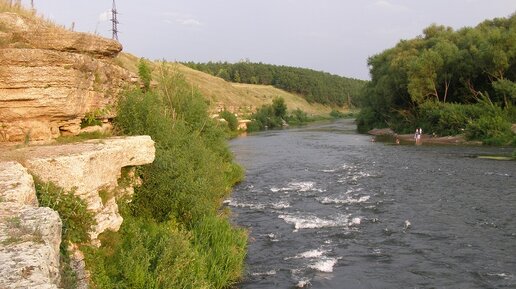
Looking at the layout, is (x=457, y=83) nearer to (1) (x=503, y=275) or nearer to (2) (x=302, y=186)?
(2) (x=302, y=186)

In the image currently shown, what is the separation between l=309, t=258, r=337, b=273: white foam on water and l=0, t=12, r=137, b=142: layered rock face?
28.4ft

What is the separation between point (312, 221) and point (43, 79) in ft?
38.8

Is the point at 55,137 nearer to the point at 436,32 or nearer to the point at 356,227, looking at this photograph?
the point at 356,227

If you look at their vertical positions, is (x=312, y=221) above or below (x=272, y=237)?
above

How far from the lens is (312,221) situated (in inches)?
744

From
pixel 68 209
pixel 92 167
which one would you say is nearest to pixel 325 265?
pixel 92 167

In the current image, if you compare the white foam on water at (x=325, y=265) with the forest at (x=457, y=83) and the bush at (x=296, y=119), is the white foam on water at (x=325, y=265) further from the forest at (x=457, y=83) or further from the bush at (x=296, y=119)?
the bush at (x=296, y=119)

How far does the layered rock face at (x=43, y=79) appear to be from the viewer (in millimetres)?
11734

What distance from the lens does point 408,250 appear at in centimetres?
1518

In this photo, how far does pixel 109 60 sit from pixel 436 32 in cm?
6436

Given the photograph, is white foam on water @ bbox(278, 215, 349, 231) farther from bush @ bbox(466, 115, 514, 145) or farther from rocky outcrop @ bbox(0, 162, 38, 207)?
bush @ bbox(466, 115, 514, 145)

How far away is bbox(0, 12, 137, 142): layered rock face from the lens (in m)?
11.7

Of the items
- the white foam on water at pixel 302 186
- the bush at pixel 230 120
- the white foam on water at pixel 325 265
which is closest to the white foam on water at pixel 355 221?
the white foam on water at pixel 325 265

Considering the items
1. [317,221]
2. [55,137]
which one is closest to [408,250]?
[317,221]
